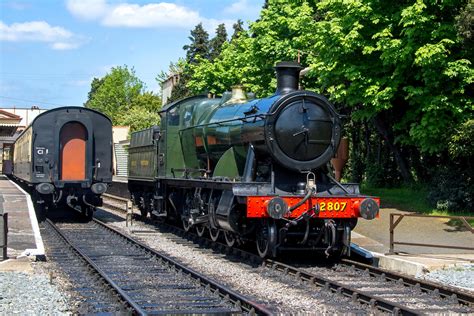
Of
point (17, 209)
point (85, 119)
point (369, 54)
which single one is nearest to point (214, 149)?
point (85, 119)

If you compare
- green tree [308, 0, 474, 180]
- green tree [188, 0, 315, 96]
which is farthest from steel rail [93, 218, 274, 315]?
green tree [188, 0, 315, 96]

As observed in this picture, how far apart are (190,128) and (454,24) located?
8.96 m

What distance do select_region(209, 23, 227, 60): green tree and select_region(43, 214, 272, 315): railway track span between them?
1917 inches

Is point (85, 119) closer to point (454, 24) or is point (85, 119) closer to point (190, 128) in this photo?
point (190, 128)

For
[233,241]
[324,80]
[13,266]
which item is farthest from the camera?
[324,80]

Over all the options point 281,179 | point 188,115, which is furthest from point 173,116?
point 281,179

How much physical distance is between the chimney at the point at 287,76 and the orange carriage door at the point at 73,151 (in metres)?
9.49

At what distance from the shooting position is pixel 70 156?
66.6 feet

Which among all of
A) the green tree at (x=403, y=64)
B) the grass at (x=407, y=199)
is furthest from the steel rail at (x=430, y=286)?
the grass at (x=407, y=199)

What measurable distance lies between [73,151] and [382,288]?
42.4 feet

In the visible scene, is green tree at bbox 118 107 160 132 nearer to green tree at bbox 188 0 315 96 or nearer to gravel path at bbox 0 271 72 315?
green tree at bbox 188 0 315 96

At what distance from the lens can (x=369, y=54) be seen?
22.4 m

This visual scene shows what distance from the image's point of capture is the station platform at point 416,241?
11672mm

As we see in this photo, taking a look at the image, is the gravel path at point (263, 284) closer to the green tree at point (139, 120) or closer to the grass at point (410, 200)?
the grass at point (410, 200)
